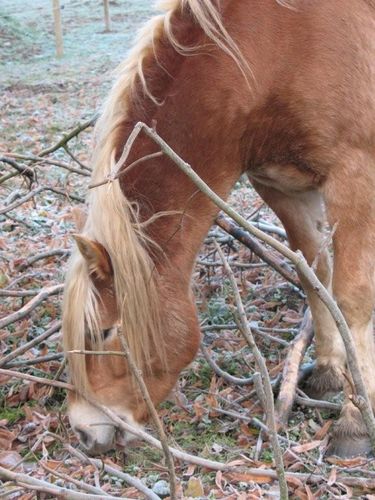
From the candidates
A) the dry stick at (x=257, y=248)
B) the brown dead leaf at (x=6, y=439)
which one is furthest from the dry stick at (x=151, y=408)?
the dry stick at (x=257, y=248)

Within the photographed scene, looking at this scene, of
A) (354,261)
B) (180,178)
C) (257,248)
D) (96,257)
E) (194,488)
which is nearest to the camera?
(194,488)

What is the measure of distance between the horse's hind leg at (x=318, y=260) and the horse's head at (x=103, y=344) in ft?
3.18

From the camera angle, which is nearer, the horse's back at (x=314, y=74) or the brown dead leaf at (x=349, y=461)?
the brown dead leaf at (x=349, y=461)

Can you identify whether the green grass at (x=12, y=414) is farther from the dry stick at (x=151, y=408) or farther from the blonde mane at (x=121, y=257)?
the dry stick at (x=151, y=408)

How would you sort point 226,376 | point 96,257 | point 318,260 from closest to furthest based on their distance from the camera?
point 96,257 → point 226,376 → point 318,260

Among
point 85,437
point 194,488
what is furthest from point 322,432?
point 85,437

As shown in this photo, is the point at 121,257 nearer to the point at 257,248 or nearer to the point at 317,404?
the point at 317,404

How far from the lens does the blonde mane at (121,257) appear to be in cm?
273

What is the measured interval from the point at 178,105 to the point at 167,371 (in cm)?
110

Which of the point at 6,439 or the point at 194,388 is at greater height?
the point at 6,439

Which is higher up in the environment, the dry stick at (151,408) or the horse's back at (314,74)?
the horse's back at (314,74)

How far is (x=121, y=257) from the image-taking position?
2.72m

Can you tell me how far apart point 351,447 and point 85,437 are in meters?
1.09

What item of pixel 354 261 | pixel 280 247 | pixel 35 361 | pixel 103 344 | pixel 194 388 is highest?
pixel 280 247
